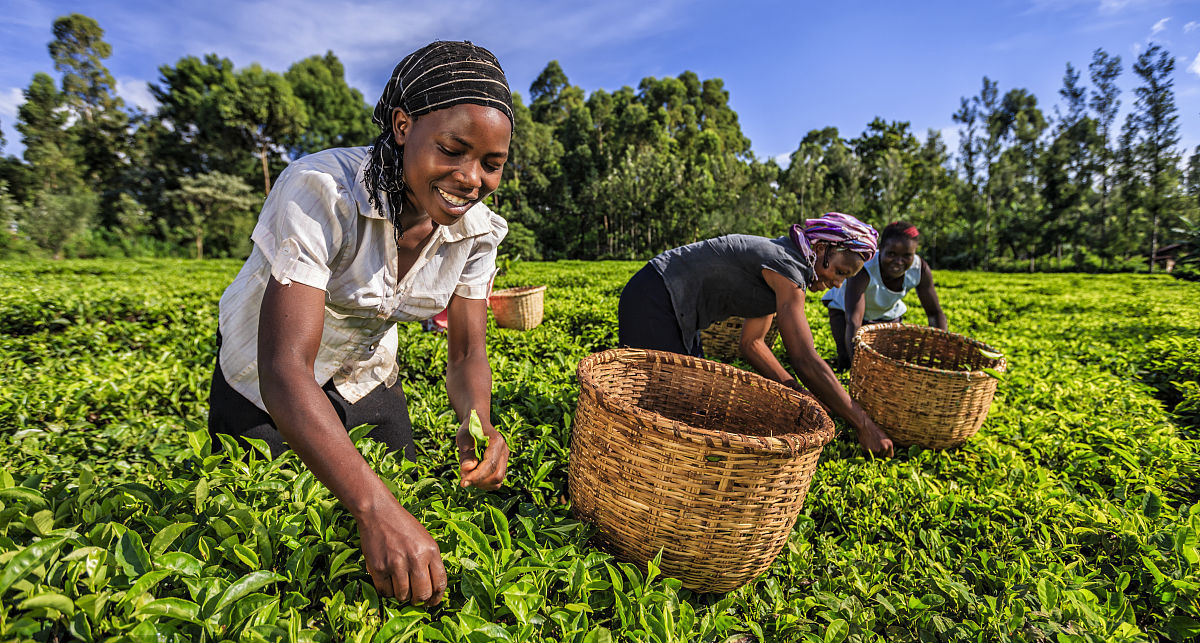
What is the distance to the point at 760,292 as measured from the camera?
302 centimetres

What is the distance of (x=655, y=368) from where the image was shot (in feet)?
7.70

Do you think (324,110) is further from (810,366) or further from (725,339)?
(810,366)

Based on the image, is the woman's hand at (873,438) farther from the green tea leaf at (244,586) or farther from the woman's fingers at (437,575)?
the green tea leaf at (244,586)

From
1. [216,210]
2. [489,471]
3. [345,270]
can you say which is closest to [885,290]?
[489,471]

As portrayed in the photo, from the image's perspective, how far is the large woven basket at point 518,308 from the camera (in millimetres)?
5883

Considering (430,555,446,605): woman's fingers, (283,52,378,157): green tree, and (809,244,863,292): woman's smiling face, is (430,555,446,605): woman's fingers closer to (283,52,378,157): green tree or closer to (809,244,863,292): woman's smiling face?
(809,244,863,292): woman's smiling face

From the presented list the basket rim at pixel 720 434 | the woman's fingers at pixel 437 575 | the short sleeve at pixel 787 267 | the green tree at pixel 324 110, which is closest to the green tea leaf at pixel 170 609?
the woman's fingers at pixel 437 575

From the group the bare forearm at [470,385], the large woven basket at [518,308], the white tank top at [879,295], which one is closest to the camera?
the bare forearm at [470,385]

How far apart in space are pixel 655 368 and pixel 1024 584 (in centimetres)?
143

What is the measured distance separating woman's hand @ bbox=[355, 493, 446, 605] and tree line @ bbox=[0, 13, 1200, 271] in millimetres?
25284

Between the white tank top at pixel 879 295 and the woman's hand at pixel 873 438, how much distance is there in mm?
1736

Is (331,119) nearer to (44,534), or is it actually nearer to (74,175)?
(74,175)

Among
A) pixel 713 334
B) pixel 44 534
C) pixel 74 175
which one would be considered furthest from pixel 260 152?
pixel 44 534

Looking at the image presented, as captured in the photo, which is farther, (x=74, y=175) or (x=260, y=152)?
(x=260, y=152)
